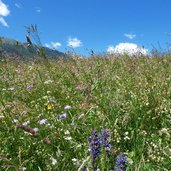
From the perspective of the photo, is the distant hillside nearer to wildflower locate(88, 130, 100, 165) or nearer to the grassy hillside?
the grassy hillside

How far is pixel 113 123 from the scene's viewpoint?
3596mm

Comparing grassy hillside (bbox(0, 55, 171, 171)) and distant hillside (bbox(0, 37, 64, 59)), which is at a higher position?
distant hillside (bbox(0, 37, 64, 59))

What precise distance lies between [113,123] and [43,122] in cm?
70

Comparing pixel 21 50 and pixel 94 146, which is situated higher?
pixel 21 50

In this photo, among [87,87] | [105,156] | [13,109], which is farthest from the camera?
[87,87]

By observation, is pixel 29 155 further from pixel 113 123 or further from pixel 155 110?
pixel 155 110

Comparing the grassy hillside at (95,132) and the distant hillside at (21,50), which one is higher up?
the distant hillside at (21,50)

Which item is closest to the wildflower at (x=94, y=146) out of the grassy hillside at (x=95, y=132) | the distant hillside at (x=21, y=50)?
the grassy hillside at (x=95, y=132)

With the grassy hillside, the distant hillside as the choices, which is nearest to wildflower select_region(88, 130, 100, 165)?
the grassy hillside

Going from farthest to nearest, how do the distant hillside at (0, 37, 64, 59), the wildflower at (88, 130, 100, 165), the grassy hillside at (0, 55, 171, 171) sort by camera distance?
the distant hillside at (0, 37, 64, 59) < the grassy hillside at (0, 55, 171, 171) < the wildflower at (88, 130, 100, 165)

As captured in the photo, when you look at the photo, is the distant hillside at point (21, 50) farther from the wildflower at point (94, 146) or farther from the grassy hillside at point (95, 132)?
the wildflower at point (94, 146)

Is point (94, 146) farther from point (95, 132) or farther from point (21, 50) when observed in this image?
point (21, 50)

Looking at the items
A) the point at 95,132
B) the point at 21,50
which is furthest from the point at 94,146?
the point at 21,50

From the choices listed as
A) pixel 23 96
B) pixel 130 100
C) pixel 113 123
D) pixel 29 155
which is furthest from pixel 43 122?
pixel 23 96
